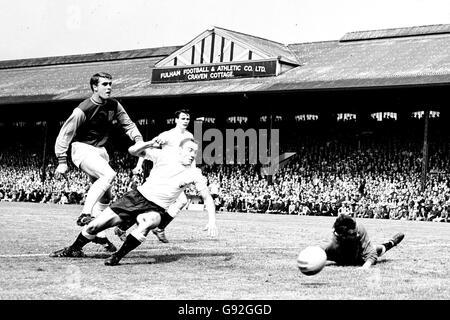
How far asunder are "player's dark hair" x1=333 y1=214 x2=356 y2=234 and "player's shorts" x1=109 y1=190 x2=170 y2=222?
6.72ft

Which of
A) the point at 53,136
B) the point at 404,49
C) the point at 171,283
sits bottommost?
the point at 171,283

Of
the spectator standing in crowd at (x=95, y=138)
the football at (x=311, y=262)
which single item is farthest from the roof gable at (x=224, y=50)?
the football at (x=311, y=262)

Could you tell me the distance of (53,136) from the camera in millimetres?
Answer: 43812

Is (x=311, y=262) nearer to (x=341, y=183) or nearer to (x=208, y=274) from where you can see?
(x=208, y=274)

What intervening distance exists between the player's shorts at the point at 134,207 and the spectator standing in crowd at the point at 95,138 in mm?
916

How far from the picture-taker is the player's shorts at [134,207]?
861cm

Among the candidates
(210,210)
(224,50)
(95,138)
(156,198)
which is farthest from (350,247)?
(224,50)

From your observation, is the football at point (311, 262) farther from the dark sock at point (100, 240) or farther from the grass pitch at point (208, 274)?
the dark sock at point (100, 240)

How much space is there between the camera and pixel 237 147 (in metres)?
35.8

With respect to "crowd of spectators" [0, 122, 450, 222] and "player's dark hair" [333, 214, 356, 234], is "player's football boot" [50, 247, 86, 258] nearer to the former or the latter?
"player's dark hair" [333, 214, 356, 234]

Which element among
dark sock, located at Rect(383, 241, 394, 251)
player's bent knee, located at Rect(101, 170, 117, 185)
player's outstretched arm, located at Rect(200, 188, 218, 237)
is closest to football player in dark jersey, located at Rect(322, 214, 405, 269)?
dark sock, located at Rect(383, 241, 394, 251)
